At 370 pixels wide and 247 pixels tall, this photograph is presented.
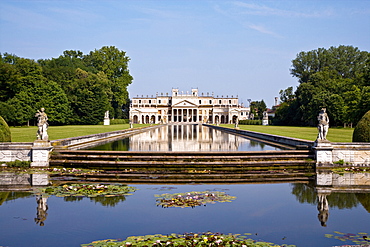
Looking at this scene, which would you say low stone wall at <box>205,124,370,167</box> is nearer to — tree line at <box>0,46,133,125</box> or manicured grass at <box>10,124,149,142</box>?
manicured grass at <box>10,124,149,142</box>

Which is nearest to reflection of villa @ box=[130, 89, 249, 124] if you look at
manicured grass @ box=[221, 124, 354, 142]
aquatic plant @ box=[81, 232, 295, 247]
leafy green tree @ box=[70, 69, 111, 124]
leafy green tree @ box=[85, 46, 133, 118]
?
leafy green tree @ box=[85, 46, 133, 118]

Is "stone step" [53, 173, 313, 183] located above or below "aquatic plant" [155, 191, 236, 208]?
above

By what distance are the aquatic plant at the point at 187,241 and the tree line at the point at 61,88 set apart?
136 ft

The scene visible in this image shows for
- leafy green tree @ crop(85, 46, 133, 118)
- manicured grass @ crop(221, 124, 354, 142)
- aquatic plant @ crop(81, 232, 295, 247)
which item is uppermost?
leafy green tree @ crop(85, 46, 133, 118)

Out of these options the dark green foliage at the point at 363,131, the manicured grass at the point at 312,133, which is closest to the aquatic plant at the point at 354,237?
the dark green foliage at the point at 363,131

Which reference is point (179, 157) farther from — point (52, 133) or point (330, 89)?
point (330, 89)

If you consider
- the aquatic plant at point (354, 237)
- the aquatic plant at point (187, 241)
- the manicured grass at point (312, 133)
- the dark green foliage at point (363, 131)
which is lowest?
the aquatic plant at point (354, 237)

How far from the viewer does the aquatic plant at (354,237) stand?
480 centimetres

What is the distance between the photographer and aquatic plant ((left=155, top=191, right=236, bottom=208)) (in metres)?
6.86

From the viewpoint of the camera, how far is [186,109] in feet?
394

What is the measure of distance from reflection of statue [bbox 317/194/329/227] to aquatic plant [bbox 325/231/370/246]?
0.49 meters

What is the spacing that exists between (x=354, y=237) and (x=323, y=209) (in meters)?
1.53

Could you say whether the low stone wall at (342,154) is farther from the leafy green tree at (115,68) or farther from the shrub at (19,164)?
the leafy green tree at (115,68)

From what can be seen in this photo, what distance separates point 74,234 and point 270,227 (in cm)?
294
